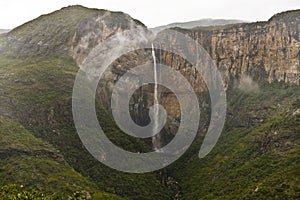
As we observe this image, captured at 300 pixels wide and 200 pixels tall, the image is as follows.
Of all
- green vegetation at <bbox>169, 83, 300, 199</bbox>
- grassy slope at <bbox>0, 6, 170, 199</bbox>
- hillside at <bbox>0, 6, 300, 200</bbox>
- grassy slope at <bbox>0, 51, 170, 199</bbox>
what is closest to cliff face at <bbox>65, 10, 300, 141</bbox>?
hillside at <bbox>0, 6, 300, 200</bbox>

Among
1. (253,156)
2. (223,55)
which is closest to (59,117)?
(253,156)

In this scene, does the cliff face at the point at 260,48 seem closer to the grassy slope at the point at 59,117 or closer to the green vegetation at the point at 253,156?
the green vegetation at the point at 253,156

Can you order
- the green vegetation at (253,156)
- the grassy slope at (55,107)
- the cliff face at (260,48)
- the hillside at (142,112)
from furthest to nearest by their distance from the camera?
the cliff face at (260,48) < the grassy slope at (55,107) < the hillside at (142,112) < the green vegetation at (253,156)

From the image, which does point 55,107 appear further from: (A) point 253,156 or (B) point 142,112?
(A) point 253,156

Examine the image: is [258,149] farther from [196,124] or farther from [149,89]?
[149,89]

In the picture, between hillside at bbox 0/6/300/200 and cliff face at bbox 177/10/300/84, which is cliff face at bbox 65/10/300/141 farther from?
hillside at bbox 0/6/300/200

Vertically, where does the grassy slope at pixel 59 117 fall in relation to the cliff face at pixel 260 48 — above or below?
below

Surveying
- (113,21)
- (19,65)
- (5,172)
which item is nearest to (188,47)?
(113,21)

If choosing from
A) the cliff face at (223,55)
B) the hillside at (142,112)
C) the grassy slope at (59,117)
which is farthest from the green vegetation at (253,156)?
the grassy slope at (59,117)
